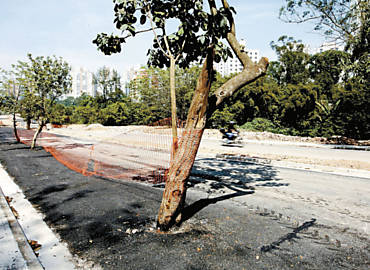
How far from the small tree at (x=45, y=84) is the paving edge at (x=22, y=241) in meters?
9.69

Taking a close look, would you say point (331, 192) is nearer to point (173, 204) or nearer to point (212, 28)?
point (173, 204)

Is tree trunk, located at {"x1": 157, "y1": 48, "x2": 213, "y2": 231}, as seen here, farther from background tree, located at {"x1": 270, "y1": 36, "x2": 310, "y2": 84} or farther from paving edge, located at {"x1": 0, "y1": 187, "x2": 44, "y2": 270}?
background tree, located at {"x1": 270, "y1": 36, "x2": 310, "y2": 84}

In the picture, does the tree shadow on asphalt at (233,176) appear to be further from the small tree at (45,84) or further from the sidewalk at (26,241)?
the small tree at (45,84)

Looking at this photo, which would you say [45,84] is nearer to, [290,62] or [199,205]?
[199,205]

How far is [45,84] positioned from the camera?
1281 cm

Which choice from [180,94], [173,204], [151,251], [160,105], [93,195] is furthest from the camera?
[160,105]

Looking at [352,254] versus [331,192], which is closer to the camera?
[352,254]

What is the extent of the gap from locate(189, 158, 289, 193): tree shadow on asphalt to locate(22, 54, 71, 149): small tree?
30.7ft

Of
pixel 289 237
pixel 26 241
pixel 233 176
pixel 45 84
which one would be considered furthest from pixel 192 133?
pixel 45 84

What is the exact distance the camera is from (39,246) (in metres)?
3.57

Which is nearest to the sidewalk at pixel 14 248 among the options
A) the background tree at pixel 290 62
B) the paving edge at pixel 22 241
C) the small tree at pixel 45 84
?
the paving edge at pixel 22 241

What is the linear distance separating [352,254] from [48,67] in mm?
14856

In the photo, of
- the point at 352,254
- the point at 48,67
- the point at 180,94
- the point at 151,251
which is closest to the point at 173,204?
the point at 151,251

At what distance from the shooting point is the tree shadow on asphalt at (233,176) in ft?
23.7
